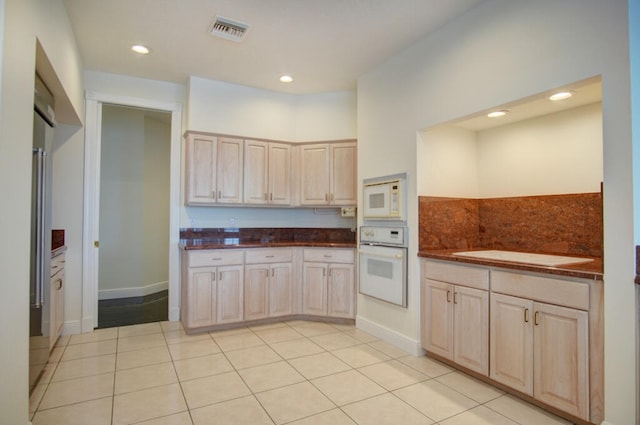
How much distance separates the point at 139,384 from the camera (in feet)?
8.12

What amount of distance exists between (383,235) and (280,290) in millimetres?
1398

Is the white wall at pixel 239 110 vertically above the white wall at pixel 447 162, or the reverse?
the white wall at pixel 239 110

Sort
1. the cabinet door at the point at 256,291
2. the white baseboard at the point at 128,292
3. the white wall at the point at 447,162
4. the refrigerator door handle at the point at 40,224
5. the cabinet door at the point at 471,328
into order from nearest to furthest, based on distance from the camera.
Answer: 1. the refrigerator door handle at the point at 40,224
2. the cabinet door at the point at 471,328
3. the white wall at the point at 447,162
4. the cabinet door at the point at 256,291
5. the white baseboard at the point at 128,292

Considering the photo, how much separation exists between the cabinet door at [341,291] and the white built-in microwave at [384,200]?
2.37 ft

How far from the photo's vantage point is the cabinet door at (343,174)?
4109 mm

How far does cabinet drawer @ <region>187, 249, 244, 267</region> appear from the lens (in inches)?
140

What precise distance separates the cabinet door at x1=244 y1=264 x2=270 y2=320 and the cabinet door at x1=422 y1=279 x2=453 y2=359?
5.78 feet

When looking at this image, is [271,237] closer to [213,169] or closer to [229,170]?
[229,170]

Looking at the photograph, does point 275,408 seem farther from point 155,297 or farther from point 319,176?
point 155,297

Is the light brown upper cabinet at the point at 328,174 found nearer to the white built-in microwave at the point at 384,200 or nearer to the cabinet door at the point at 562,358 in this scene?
the white built-in microwave at the point at 384,200

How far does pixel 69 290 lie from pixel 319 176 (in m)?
2.93

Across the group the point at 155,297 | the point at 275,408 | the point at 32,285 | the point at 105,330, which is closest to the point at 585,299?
the point at 275,408

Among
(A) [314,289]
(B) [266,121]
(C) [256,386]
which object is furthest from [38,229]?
(B) [266,121]

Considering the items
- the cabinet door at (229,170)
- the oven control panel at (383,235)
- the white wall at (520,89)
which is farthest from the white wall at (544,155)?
the cabinet door at (229,170)
